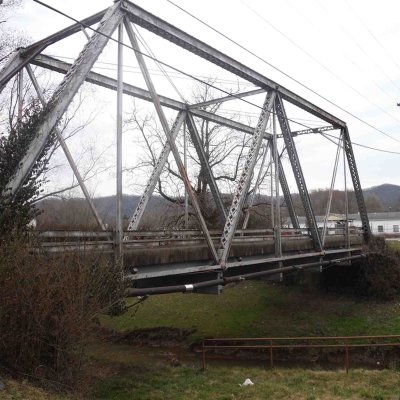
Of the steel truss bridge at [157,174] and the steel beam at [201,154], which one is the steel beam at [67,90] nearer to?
the steel truss bridge at [157,174]

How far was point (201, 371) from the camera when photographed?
43.0 ft

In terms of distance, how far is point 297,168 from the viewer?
15.4 meters

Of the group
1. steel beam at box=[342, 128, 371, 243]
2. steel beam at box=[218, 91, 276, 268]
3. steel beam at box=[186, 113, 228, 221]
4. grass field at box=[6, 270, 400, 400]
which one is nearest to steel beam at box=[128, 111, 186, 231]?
steel beam at box=[186, 113, 228, 221]

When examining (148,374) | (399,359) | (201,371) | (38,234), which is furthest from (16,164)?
(399,359)

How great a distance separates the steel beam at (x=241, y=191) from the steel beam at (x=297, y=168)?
0.73m

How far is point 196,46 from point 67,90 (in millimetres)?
3865

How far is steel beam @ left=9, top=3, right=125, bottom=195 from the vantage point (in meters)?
6.84

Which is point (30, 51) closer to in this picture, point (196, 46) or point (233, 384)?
point (196, 46)

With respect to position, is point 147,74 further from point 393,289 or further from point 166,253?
point 393,289

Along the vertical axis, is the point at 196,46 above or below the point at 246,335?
above

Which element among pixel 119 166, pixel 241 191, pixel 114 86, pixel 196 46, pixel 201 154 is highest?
pixel 196 46

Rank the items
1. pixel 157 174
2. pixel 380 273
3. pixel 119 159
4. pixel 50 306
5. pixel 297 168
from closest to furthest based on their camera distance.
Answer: pixel 50 306
pixel 119 159
pixel 157 174
pixel 297 168
pixel 380 273

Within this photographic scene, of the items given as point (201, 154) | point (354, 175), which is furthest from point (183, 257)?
point (354, 175)

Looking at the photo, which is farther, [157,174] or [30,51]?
[157,174]
